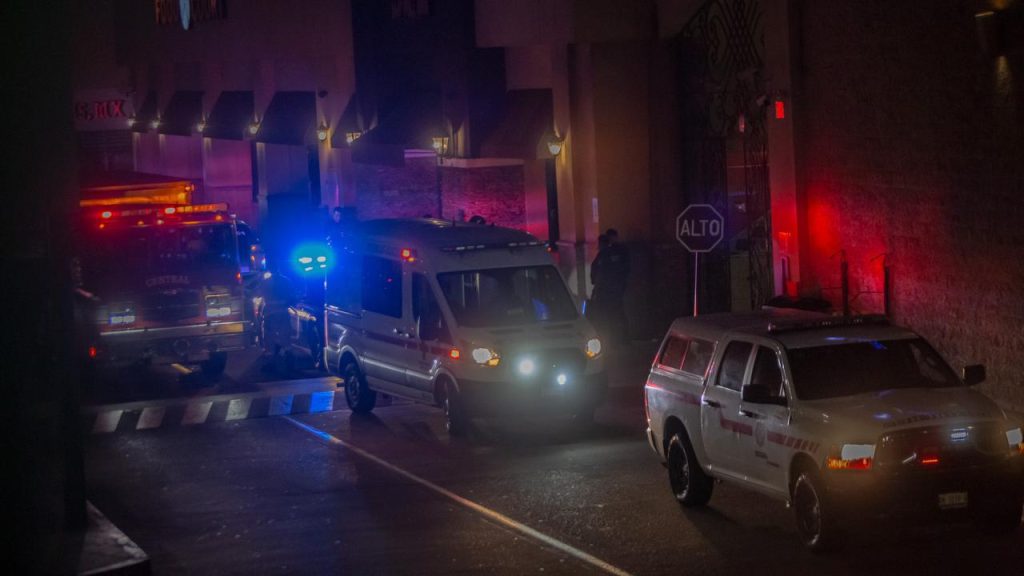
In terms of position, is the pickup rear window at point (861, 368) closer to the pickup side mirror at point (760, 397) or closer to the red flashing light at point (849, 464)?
the pickup side mirror at point (760, 397)

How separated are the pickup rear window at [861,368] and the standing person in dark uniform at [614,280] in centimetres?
1171

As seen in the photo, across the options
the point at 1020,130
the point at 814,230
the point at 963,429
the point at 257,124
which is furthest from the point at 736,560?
the point at 257,124

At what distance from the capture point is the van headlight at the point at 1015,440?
36.2ft

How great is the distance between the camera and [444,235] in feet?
60.5

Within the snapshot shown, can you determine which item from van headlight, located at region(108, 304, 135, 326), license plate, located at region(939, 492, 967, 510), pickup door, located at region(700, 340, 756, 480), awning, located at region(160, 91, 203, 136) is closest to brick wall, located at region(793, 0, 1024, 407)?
pickup door, located at region(700, 340, 756, 480)

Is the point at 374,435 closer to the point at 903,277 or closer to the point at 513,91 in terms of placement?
the point at 903,277

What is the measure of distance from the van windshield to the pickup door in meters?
5.10

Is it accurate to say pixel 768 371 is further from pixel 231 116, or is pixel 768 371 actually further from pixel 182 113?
pixel 182 113

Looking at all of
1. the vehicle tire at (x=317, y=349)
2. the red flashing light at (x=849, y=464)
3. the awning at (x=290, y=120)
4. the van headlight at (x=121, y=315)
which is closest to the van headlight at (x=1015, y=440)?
the red flashing light at (x=849, y=464)

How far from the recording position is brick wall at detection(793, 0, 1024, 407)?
53.8 feet

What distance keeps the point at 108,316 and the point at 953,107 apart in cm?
1255

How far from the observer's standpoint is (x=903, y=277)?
60.4 feet

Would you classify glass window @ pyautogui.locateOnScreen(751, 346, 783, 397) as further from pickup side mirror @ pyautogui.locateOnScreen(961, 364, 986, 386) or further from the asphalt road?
pickup side mirror @ pyautogui.locateOnScreen(961, 364, 986, 386)

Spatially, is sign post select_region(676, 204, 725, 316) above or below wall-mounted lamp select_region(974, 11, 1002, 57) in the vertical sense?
below
